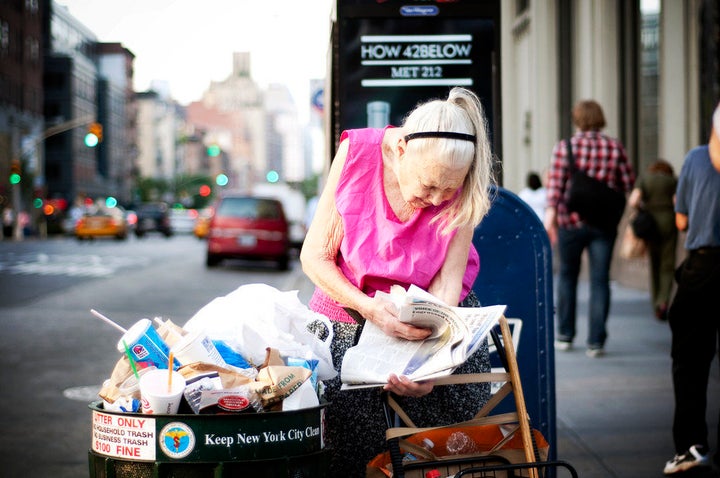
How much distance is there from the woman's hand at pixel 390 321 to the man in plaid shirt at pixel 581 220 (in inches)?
207

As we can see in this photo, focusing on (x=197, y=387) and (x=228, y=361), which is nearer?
(x=197, y=387)

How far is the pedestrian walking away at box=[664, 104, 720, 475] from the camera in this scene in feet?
14.5

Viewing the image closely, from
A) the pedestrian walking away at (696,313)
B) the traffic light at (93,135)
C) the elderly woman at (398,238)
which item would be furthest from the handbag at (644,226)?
the traffic light at (93,135)

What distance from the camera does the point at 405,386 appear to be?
267cm

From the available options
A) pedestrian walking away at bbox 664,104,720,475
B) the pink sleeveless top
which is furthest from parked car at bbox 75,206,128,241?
the pink sleeveless top

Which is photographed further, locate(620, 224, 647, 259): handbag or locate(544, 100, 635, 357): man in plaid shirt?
locate(620, 224, 647, 259): handbag

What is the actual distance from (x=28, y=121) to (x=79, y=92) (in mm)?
23657

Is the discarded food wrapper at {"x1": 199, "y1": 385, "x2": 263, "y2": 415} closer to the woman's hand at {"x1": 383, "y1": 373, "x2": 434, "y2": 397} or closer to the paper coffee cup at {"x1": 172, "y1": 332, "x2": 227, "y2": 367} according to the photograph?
the paper coffee cup at {"x1": 172, "y1": 332, "x2": 227, "y2": 367}

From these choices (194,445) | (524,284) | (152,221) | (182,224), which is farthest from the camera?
(182,224)

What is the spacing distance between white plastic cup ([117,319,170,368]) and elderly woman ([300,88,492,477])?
63 cm

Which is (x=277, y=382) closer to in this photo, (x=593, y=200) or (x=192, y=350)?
(x=192, y=350)

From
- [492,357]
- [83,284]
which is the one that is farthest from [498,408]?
[83,284]

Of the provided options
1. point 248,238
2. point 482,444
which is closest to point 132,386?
point 482,444

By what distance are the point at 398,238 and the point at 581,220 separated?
204 inches
